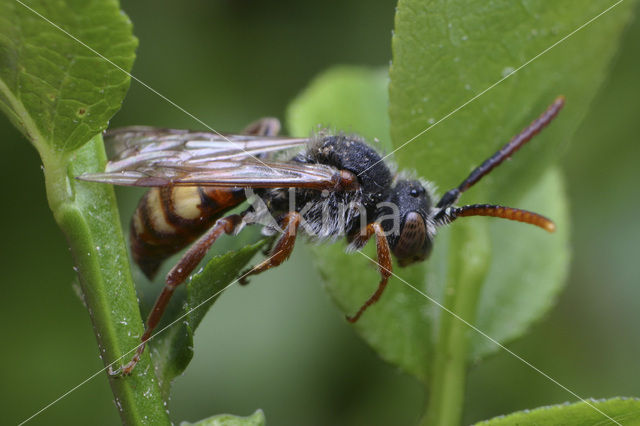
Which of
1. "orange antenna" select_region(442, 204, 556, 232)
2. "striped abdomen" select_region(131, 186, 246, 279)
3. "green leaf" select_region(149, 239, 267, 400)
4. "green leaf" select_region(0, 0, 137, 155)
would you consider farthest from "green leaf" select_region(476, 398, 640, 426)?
"striped abdomen" select_region(131, 186, 246, 279)

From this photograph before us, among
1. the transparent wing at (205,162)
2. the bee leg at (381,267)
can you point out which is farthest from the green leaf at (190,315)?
the bee leg at (381,267)

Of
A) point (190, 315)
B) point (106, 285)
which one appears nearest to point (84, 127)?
point (106, 285)

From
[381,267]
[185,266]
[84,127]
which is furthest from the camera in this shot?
[381,267]

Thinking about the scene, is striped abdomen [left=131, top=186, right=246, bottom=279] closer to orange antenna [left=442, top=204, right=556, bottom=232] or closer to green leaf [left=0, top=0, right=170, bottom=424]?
green leaf [left=0, top=0, right=170, bottom=424]

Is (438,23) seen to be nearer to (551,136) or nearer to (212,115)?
(551,136)

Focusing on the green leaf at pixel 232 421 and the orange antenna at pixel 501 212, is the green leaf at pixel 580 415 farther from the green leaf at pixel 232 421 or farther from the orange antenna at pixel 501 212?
the orange antenna at pixel 501 212

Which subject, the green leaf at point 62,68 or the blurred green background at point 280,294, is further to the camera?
the blurred green background at point 280,294

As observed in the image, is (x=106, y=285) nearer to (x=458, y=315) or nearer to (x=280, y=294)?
(x=458, y=315)
